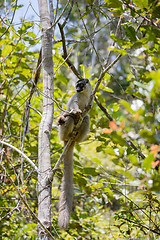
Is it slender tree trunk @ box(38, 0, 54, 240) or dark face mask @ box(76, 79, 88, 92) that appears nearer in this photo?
slender tree trunk @ box(38, 0, 54, 240)

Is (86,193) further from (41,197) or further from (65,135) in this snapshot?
(41,197)

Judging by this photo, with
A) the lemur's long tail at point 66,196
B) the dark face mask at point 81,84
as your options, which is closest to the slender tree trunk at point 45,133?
the lemur's long tail at point 66,196

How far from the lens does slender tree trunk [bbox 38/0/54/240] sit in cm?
276

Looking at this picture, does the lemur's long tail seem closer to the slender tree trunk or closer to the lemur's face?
the slender tree trunk

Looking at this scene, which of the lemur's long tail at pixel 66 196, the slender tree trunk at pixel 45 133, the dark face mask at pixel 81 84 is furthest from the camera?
the dark face mask at pixel 81 84

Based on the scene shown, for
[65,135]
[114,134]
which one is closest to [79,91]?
[65,135]

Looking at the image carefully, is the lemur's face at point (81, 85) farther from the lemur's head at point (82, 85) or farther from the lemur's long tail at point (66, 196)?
the lemur's long tail at point (66, 196)

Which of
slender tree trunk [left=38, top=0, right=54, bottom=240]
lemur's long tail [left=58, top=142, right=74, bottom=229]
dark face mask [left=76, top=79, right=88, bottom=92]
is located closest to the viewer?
slender tree trunk [left=38, top=0, right=54, bottom=240]

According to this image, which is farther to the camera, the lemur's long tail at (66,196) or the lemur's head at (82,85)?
the lemur's head at (82,85)

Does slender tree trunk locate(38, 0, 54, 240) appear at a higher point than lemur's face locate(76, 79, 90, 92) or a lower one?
lower

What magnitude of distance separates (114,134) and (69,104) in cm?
400

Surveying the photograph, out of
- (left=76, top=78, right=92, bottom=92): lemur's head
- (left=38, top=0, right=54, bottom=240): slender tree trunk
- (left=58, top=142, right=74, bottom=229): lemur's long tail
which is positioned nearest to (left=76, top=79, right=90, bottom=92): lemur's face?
(left=76, top=78, right=92, bottom=92): lemur's head

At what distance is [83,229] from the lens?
14.9ft

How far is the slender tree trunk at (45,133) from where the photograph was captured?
2.76m
